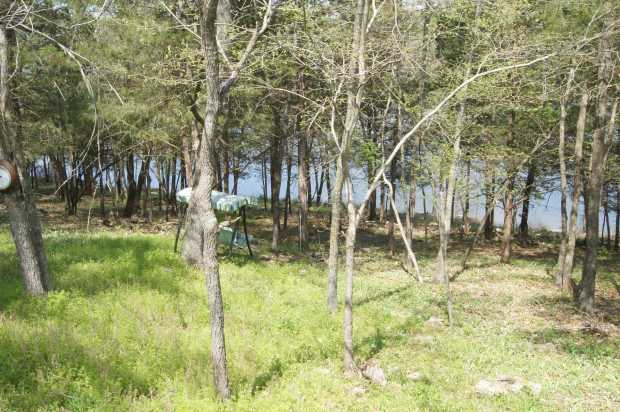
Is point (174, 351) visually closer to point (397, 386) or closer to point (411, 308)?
point (397, 386)

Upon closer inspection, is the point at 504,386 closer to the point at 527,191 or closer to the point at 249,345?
the point at 249,345

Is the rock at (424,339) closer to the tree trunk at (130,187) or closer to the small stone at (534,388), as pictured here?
the small stone at (534,388)

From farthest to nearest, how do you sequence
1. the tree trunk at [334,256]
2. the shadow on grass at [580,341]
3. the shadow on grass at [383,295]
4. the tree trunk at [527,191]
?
the tree trunk at [527,191], the shadow on grass at [383,295], the tree trunk at [334,256], the shadow on grass at [580,341]

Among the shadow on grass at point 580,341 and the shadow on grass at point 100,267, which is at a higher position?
the shadow on grass at point 100,267

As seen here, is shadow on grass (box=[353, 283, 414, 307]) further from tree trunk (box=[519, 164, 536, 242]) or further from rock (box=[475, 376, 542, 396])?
tree trunk (box=[519, 164, 536, 242])

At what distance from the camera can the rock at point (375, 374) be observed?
24.6 feet

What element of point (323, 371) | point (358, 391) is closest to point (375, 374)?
point (358, 391)

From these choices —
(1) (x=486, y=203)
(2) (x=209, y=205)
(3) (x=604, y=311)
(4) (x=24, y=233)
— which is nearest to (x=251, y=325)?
(2) (x=209, y=205)

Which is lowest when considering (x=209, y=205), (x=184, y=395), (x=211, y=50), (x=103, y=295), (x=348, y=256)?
(x=184, y=395)

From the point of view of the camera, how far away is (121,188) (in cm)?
3366

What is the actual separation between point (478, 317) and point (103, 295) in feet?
32.6

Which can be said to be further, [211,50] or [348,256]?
[348,256]

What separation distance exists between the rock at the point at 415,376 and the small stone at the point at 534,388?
1.90 m

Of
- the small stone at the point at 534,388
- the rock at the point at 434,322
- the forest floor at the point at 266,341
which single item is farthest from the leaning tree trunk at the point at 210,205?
the rock at the point at 434,322
